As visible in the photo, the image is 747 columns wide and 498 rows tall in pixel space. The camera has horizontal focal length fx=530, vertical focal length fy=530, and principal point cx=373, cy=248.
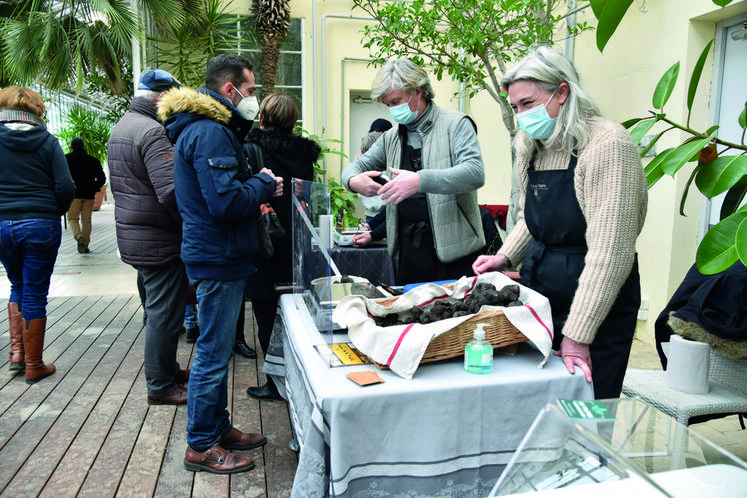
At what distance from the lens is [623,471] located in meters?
0.85

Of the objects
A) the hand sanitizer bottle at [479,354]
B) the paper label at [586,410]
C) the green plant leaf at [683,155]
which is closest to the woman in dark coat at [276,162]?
the hand sanitizer bottle at [479,354]

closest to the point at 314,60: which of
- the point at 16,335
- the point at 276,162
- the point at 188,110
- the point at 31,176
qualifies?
the point at 31,176

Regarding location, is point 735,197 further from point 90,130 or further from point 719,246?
point 90,130

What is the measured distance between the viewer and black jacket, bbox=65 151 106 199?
26.3 feet

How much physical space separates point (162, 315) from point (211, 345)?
85 cm

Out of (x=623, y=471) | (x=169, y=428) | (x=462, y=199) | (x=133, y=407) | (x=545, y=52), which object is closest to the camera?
(x=623, y=471)

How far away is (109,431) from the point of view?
2.75 meters

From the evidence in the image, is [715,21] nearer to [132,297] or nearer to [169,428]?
[169,428]

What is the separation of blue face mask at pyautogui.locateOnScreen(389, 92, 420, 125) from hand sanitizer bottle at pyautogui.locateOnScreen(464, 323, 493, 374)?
4.09 ft

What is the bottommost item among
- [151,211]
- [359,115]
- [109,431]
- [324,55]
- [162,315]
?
[109,431]

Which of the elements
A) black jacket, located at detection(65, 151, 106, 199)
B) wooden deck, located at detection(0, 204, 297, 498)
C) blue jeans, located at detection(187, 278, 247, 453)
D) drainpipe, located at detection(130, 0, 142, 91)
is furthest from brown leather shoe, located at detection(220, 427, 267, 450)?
black jacket, located at detection(65, 151, 106, 199)

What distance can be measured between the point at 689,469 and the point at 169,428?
2537 millimetres

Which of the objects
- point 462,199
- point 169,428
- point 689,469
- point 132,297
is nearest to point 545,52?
point 462,199

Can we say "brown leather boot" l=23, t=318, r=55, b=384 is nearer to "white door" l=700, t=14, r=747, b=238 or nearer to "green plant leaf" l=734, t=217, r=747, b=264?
"green plant leaf" l=734, t=217, r=747, b=264
